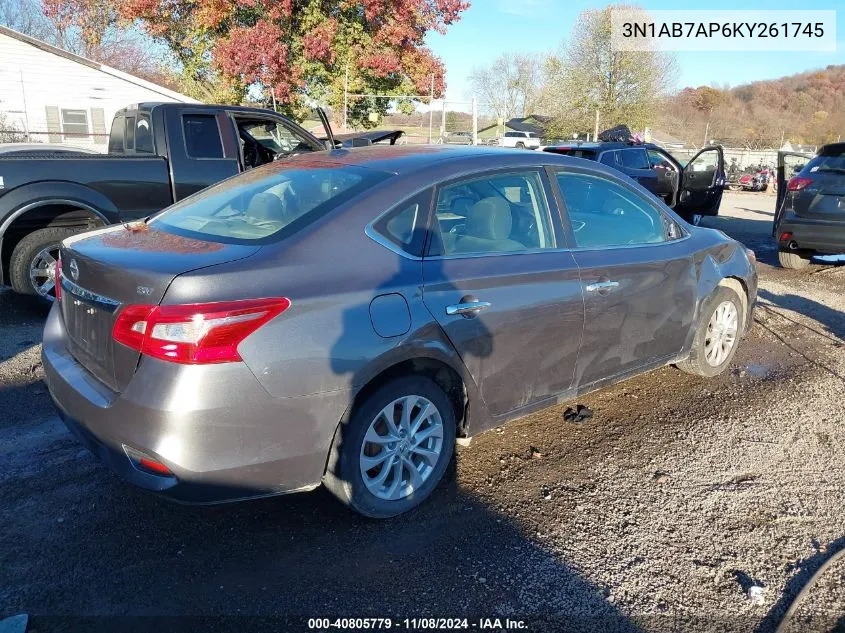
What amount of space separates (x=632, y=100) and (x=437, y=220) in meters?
35.1

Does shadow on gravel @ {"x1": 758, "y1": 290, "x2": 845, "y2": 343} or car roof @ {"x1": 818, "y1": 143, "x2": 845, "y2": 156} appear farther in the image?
car roof @ {"x1": 818, "y1": 143, "x2": 845, "y2": 156}

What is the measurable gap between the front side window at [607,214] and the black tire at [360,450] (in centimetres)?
133

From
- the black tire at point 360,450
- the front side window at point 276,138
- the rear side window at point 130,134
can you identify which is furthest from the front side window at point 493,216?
the rear side window at point 130,134

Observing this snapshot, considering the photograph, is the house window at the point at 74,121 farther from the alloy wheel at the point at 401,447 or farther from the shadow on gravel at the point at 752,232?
the alloy wheel at the point at 401,447

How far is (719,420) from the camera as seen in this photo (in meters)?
4.36

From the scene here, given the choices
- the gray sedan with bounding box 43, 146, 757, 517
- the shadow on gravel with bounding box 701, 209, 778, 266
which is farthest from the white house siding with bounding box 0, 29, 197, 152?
the gray sedan with bounding box 43, 146, 757, 517

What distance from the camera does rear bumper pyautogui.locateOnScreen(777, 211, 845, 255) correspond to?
8242 mm

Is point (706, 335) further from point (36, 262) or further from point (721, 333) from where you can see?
point (36, 262)

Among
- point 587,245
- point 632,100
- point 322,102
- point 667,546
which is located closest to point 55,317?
point 587,245

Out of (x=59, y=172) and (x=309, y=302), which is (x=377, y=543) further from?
(x=59, y=172)

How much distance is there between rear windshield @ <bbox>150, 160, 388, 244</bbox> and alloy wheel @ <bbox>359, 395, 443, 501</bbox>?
0.93 meters

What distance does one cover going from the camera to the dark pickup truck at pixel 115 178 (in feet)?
18.4

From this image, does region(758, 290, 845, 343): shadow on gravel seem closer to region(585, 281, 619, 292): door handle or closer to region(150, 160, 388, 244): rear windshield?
region(585, 281, 619, 292): door handle

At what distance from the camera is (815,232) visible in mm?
8398
